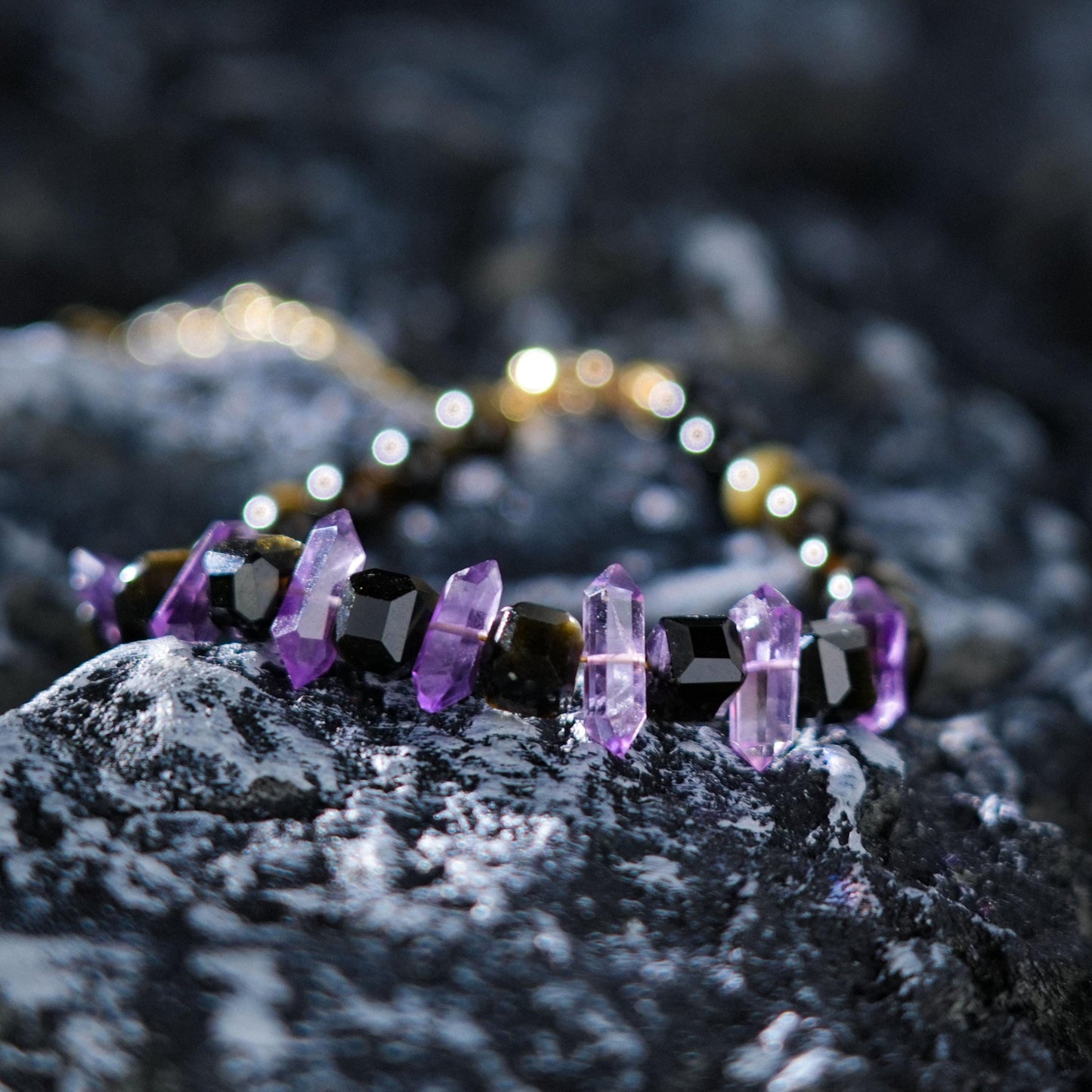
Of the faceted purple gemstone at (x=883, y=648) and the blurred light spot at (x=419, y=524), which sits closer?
the faceted purple gemstone at (x=883, y=648)

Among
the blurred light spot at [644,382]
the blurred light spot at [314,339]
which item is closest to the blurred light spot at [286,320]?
the blurred light spot at [314,339]

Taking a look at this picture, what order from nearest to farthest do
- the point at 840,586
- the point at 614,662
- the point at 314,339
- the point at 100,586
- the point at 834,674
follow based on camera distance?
the point at 614,662
the point at 834,674
the point at 100,586
the point at 840,586
the point at 314,339

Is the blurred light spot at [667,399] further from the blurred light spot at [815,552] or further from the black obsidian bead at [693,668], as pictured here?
the black obsidian bead at [693,668]

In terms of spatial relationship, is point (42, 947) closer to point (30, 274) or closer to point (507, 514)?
point (507, 514)

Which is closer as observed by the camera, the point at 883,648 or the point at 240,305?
the point at 883,648

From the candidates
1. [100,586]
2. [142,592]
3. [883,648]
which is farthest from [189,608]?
[883,648]

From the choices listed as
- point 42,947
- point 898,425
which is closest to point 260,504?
point 42,947

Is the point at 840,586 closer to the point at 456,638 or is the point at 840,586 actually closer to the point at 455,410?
the point at 456,638

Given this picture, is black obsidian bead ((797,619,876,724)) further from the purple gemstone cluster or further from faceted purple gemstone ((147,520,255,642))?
faceted purple gemstone ((147,520,255,642))
